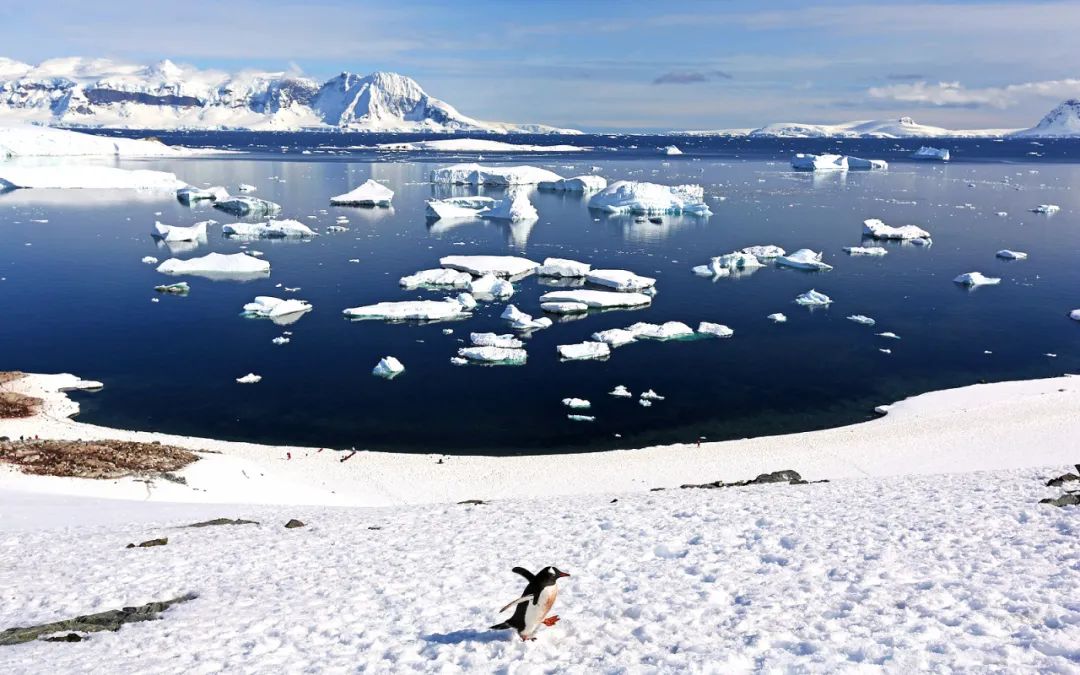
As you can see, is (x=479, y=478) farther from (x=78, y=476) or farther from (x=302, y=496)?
(x=78, y=476)

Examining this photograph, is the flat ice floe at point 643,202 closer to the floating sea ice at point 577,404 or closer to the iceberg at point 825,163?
the floating sea ice at point 577,404

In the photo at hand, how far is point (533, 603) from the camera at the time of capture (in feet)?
A: 30.4

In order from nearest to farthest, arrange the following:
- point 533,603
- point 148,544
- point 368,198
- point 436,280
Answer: point 533,603, point 148,544, point 436,280, point 368,198

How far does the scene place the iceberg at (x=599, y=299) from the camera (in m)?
48.3

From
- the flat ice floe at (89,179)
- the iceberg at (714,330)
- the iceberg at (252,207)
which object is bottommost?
the iceberg at (714,330)

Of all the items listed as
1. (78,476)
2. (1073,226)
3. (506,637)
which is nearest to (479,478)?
(78,476)

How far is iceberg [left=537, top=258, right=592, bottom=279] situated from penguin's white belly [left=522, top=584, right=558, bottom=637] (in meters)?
47.5

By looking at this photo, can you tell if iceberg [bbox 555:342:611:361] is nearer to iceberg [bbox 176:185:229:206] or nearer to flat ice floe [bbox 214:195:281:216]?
flat ice floe [bbox 214:195:281:216]

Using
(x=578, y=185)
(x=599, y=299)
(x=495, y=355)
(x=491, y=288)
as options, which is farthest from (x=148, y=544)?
(x=578, y=185)

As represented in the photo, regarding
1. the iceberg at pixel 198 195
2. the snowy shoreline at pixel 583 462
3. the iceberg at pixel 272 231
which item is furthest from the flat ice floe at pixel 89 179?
the snowy shoreline at pixel 583 462

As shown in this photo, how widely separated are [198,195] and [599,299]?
70583 millimetres

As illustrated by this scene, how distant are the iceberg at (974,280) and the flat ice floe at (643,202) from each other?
36.3 meters

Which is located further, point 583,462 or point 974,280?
point 974,280

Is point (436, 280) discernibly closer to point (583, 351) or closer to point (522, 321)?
point (522, 321)
